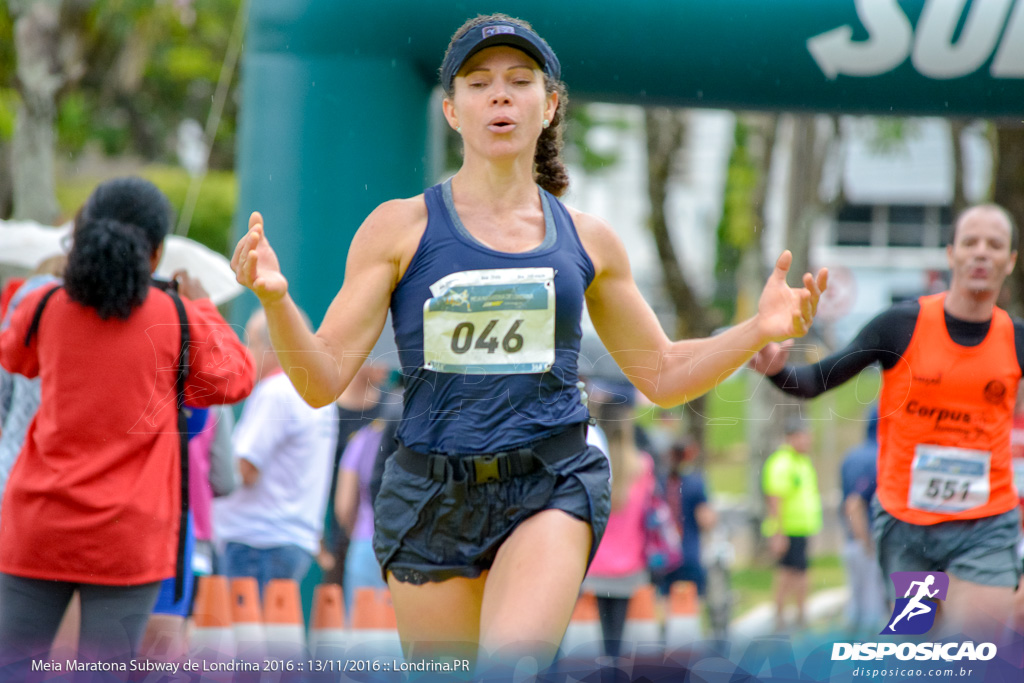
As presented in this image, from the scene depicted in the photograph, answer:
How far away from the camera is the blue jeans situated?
4766mm

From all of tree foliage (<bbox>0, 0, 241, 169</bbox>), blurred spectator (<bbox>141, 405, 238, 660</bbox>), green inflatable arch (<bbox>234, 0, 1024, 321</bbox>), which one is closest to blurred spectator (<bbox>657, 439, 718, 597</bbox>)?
green inflatable arch (<bbox>234, 0, 1024, 321</bbox>)

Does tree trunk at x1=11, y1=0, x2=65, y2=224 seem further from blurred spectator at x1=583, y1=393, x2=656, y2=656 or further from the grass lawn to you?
the grass lawn

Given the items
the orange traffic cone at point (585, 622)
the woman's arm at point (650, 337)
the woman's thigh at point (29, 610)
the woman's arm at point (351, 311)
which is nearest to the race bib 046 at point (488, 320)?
the woman's arm at point (351, 311)

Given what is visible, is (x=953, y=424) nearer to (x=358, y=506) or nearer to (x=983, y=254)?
(x=983, y=254)

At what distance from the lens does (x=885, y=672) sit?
3135 millimetres

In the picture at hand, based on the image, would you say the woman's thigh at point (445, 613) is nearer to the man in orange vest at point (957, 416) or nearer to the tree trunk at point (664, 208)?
the man in orange vest at point (957, 416)

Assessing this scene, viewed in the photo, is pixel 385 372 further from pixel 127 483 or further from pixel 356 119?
pixel 127 483

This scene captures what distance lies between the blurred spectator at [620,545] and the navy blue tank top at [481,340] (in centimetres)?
Answer: 264

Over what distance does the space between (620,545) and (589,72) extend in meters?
2.43

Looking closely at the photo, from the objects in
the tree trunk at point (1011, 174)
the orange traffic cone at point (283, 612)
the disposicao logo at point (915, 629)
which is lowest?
the orange traffic cone at point (283, 612)

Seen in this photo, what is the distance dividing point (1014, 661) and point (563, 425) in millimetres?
1536

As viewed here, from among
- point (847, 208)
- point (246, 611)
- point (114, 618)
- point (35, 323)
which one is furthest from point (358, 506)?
point (847, 208)

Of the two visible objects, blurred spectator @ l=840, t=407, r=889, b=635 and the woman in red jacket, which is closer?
the woman in red jacket

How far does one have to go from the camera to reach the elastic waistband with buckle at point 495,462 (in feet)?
8.43
